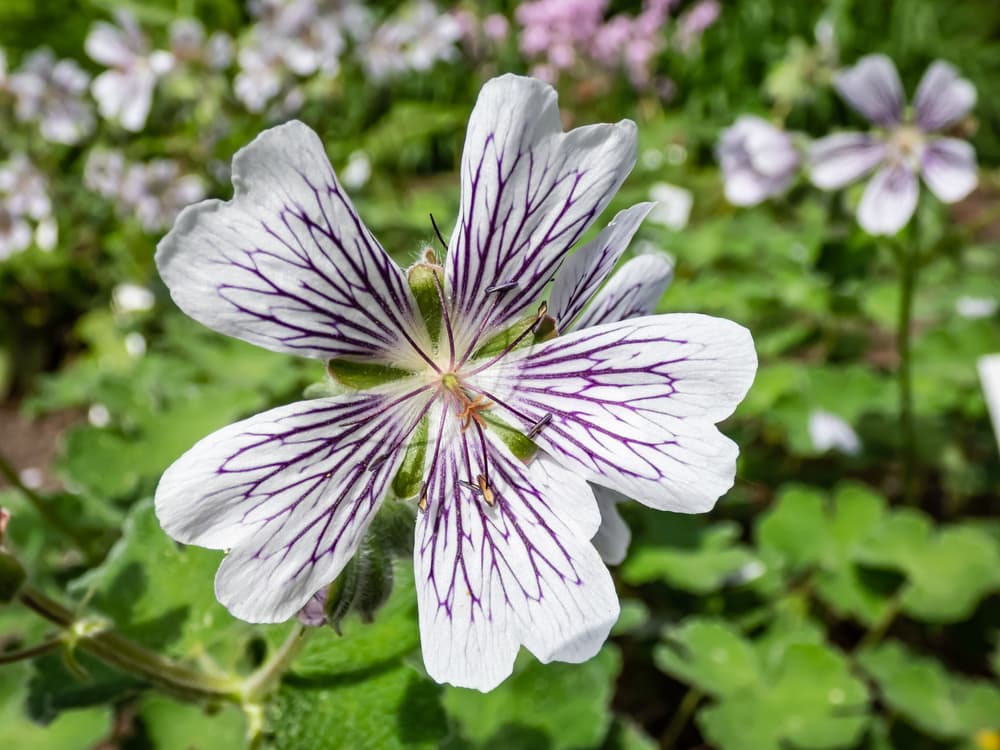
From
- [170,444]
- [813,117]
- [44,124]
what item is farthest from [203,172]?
[813,117]

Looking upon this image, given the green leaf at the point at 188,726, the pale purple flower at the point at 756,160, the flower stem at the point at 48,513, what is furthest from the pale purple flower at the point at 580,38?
the green leaf at the point at 188,726

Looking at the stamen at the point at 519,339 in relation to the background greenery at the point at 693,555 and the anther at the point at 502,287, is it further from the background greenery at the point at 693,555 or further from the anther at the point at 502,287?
the background greenery at the point at 693,555

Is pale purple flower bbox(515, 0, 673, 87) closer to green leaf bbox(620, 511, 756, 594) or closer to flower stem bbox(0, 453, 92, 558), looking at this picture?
green leaf bbox(620, 511, 756, 594)

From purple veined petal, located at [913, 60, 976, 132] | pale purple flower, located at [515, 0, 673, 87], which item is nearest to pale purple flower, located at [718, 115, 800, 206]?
purple veined petal, located at [913, 60, 976, 132]

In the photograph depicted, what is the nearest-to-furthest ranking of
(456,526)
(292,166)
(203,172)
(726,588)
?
1. (292,166)
2. (456,526)
3. (726,588)
4. (203,172)

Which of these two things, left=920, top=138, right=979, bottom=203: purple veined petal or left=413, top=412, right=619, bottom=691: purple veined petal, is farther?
left=920, top=138, right=979, bottom=203: purple veined petal

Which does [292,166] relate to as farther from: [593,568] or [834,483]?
[834,483]
